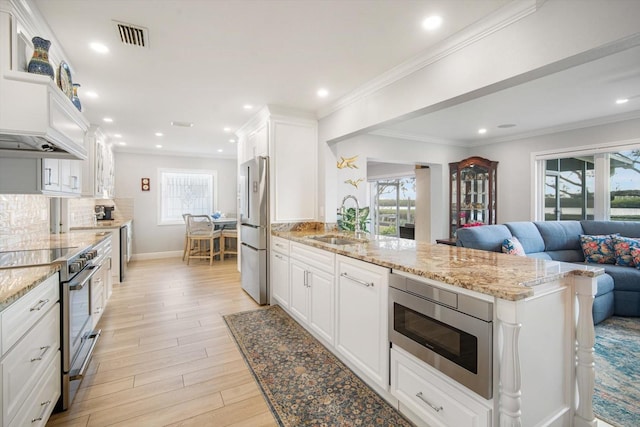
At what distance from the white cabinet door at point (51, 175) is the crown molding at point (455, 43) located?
2.72 metres

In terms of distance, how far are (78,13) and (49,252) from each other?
1597 millimetres

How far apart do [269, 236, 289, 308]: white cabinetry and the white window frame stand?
4.34m

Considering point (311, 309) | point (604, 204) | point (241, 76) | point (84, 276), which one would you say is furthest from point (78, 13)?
point (604, 204)

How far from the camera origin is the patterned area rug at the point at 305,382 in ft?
5.71

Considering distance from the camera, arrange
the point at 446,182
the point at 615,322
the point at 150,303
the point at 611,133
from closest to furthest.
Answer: the point at 615,322 < the point at 150,303 < the point at 611,133 < the point at 446,182

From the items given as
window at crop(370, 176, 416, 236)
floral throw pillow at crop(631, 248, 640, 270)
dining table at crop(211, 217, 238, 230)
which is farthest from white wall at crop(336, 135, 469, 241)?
dining table at crop(211, 217, 238, 230)

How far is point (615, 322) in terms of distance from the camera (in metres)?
3.11

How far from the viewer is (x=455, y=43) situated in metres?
2.05

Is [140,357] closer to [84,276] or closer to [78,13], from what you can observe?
[84,276]

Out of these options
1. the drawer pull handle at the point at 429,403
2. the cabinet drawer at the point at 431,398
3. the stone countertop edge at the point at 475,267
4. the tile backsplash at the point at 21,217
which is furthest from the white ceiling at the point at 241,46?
the drawer pull handle at the point at 429,403

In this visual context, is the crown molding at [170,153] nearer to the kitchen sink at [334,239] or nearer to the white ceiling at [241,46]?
the white ceiling at [241,46]

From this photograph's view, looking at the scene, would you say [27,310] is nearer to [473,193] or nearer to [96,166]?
[96,166]

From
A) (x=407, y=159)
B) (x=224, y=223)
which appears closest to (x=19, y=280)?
(x=407, y=159)

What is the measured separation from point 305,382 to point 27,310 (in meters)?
1.61
